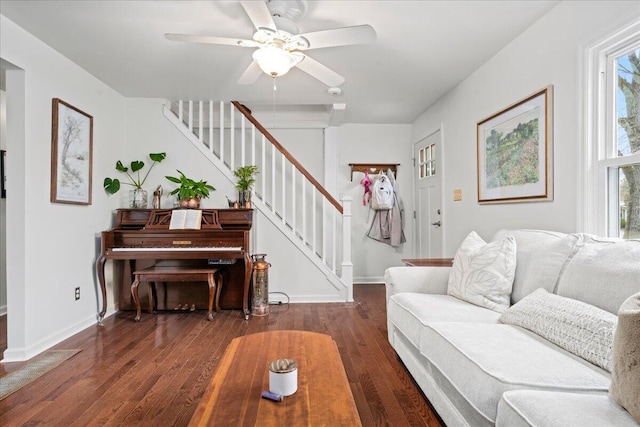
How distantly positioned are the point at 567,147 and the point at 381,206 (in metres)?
2.87

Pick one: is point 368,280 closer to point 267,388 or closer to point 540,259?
point 540,259

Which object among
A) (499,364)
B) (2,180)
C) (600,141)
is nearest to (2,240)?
(2,180)

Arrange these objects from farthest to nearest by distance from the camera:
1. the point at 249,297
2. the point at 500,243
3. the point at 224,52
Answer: the point at 249,297 < the point at 224,52 < the point at 500,243

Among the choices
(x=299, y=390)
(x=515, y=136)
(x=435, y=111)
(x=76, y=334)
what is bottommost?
(x=76, y=334)

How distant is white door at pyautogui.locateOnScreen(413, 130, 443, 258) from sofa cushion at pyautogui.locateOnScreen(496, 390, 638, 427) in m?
3.20

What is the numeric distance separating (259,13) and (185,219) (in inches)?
87.2

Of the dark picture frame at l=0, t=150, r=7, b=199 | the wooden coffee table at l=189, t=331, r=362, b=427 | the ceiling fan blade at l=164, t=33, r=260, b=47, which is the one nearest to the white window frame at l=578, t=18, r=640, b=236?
the wooden coffee table at l=189, t=331, r=362, b=427

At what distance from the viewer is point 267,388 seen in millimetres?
1276

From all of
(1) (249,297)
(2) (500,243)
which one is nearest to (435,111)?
(2) (500,243)

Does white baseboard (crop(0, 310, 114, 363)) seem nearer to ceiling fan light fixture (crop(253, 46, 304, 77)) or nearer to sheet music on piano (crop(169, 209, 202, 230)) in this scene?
sheet music on piano (crop(169, 209, 202, 230))

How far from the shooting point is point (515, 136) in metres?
2.74

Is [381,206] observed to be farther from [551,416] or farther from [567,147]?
[551,416]

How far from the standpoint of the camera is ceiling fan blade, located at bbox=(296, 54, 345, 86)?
2400mm

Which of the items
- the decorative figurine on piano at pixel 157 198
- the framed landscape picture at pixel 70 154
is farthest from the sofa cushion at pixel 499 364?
the decorative figurine on piano at pixel 157 198
